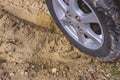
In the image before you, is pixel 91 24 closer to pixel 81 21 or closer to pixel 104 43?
pixel 81 21

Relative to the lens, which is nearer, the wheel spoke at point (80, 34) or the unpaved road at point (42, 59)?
the wheel spoke at point (80, 34)

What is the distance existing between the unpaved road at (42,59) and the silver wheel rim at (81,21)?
21 centimetres

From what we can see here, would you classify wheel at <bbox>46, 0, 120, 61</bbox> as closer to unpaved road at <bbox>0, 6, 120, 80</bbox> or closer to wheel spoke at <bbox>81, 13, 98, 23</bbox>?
wheel spoke at <bbox>81, 13, 98, 23</bbox>

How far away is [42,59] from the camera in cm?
336

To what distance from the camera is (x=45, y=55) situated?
3.38m

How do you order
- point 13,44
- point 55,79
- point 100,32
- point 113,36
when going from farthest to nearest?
point 13,44
point 55,79
point 100,32
point 113,36

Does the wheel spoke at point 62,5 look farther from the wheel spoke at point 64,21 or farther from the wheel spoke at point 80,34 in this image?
the wheel spoke at point 80,34

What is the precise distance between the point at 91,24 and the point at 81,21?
10cm

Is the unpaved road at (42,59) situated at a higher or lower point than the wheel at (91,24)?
lower

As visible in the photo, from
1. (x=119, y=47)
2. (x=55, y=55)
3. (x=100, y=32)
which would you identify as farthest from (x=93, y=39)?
(x=55, y=55)

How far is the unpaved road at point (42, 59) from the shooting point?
3.20 metres

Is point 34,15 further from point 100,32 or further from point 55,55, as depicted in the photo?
point 100,32

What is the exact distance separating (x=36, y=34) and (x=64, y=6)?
0.58m

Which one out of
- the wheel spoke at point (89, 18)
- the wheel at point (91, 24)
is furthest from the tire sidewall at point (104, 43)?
the wheel spoke at point (89, 18)
